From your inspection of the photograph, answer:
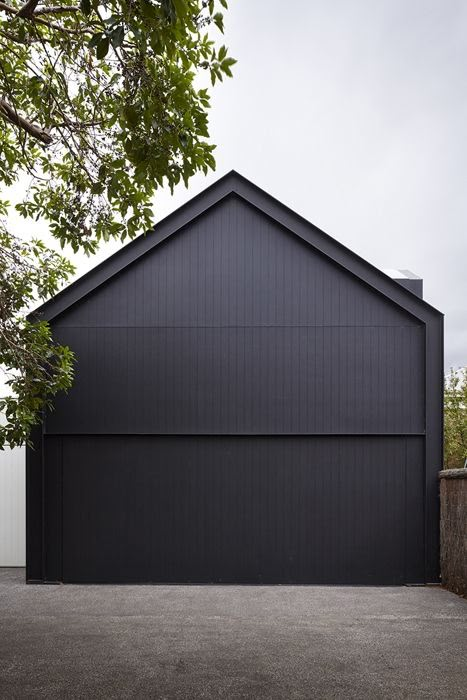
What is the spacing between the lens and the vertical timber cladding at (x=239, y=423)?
390 inches

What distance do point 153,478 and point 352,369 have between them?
3.52 metres

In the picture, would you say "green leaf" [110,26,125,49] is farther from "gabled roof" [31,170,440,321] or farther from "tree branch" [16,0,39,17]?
"gabled roof" [31,170,440,321]

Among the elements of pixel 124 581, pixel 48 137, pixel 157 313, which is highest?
pixel 48 137

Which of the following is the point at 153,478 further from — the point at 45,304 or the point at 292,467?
the point at 45,304

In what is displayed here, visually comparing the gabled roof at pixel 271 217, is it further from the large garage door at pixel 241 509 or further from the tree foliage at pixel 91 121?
the large garage door at pixel 241 509

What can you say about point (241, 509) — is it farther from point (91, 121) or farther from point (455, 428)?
point (455, 428)

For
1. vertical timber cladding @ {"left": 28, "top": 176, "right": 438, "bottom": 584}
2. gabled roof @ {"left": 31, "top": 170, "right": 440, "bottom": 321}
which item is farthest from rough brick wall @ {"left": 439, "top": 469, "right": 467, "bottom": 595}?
gabled roof @ {"left": 31, "top": 170, "right": 440, "bottom": 321}

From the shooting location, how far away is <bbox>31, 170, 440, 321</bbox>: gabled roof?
10148 millimetres

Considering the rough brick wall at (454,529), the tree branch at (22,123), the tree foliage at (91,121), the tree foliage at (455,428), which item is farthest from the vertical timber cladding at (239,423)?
the tree foliage at (455,428)

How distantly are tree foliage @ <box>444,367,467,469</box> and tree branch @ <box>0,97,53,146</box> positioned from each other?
66.4ft

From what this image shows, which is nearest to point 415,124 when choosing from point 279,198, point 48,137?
point 279,198

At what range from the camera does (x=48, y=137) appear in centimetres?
605

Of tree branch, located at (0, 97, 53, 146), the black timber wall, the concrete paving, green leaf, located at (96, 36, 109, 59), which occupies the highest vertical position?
tree branch, located at (0, 97, 53, 146)

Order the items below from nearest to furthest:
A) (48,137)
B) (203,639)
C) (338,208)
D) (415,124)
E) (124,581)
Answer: (48,137) < (203,639) < (124,581) < (415,124) < (338,208)
